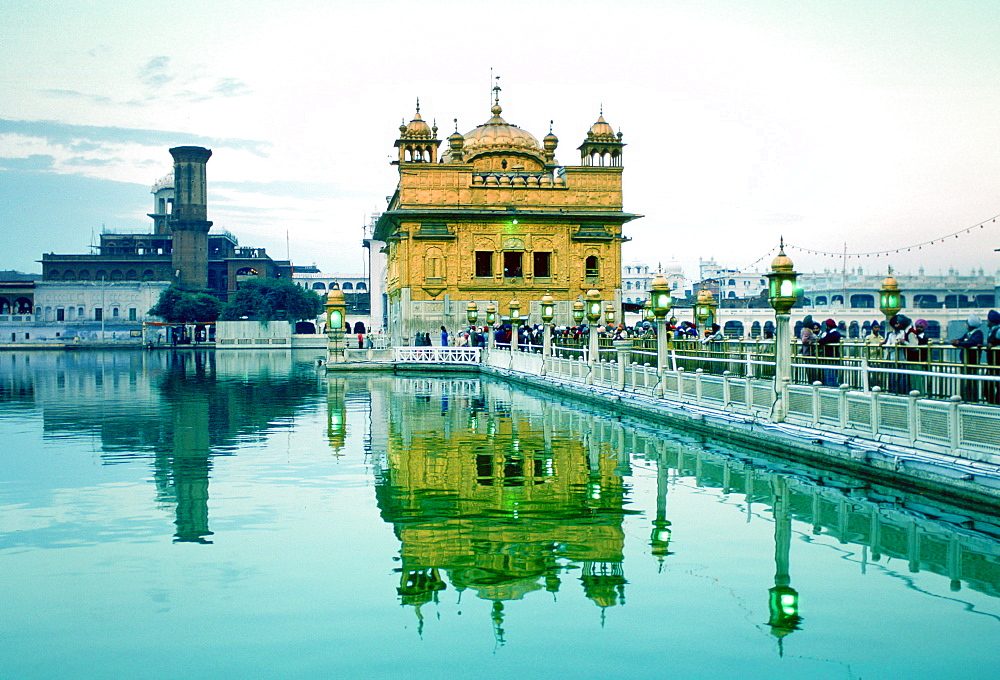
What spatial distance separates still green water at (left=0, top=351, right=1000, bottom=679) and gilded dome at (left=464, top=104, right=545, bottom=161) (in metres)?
34.7

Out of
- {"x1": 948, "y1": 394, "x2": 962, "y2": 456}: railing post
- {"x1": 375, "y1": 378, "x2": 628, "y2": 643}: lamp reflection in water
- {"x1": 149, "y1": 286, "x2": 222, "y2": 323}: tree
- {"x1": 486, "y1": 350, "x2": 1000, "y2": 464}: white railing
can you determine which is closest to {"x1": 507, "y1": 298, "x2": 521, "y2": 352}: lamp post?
{"x1": 486, "y1": 350, "x2": 1000, "y2": 464}: white railing

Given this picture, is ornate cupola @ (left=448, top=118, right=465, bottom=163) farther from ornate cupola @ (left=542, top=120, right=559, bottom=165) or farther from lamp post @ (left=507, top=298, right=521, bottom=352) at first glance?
lamp post @ (left=507, top=298, right=521, bottom=352)

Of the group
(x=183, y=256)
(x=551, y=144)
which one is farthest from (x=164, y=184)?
(x=551, y=144)

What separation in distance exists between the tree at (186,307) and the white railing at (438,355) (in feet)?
169

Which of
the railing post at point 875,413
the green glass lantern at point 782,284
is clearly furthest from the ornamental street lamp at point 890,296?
the railing post at point 875,413

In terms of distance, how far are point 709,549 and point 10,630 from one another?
516 cm

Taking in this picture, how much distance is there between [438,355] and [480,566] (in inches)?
1154

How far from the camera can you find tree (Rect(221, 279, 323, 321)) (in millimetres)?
78000

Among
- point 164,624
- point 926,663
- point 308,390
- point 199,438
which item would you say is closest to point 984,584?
point 926,663

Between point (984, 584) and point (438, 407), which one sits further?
point (438, 407)

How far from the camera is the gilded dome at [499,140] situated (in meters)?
47.2

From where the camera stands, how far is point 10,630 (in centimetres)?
589

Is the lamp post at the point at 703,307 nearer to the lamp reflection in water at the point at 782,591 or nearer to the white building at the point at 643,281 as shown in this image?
the lamp reflection in water at the point at 782,591

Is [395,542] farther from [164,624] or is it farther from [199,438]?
[199,438]
